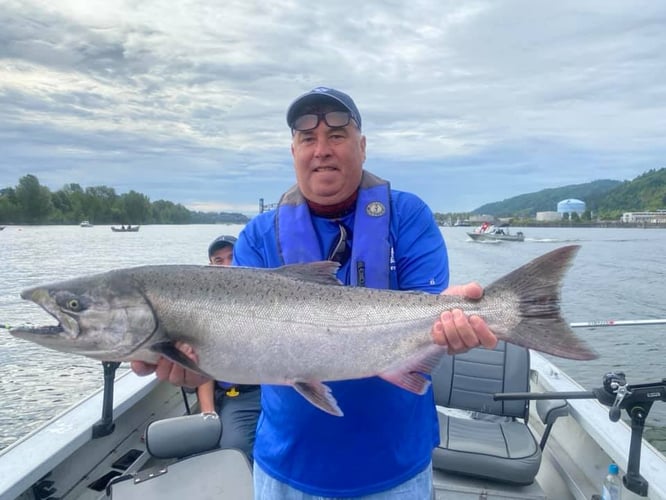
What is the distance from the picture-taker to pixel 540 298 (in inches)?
111

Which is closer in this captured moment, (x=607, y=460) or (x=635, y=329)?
(x=607, y=460)

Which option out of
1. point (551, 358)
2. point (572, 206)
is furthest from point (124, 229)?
point (572, 206)

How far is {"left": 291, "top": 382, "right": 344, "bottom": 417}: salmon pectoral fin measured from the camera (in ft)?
8.73

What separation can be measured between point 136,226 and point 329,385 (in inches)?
4409

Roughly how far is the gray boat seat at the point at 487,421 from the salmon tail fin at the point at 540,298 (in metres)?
2.53

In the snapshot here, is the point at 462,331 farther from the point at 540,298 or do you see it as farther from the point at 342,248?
the point at 342,248

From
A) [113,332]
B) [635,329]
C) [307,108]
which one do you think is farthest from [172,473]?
[635,329]

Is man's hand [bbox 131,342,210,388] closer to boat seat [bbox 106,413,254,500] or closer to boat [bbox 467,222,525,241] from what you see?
boat seat [bbox 106,413,254,500]

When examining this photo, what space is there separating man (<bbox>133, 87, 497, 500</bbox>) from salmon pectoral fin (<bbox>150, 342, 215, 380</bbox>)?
10 cm

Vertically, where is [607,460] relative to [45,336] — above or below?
below

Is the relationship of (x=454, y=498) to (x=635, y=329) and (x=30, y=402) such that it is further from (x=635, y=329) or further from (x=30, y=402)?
(x=635, y=329)

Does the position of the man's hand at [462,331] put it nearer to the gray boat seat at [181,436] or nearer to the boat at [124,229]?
the gray boat seat at [181,436]

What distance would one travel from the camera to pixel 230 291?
118 inches

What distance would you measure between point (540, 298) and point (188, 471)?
3300mm
